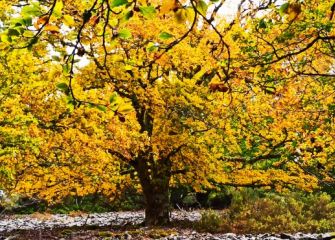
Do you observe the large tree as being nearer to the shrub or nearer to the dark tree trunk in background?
the dark tree trunk in background

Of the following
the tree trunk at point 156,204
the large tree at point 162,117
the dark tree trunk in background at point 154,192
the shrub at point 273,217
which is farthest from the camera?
the tree trunk at point 156,204

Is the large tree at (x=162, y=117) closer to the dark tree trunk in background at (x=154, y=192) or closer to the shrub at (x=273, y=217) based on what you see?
the dark tree trunk in background at (x=154, y=192)

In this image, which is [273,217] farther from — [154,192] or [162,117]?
[162,117]

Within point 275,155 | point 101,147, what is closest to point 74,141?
point 101,147

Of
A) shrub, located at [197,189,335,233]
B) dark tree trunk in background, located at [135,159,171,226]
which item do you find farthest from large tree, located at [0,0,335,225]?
shrub, located at [197,189,335,233]

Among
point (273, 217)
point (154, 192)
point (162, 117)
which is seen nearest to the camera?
point (162, 117)

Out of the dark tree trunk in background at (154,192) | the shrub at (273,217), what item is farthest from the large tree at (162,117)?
the shrub at (273,217)

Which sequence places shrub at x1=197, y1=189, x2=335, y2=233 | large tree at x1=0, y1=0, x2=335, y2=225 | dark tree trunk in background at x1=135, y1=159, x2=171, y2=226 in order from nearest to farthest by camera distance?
large tree at x1=0, y1=0, x2=335, y2=225
shrub at x1=197, y1=189, x2=335, y2=233
dark tree trunk in background at x1=135, y1=159, x2=171, y2=226

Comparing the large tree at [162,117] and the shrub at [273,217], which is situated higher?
the large tree at [162,117]

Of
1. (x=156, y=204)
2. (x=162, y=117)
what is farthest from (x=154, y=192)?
(x=162, y=117)

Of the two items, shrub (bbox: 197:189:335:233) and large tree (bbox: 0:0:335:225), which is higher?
large tree (bbox: 0:0:335:225)

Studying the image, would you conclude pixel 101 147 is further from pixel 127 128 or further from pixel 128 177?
pixel 128 177

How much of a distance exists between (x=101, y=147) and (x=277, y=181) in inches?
279

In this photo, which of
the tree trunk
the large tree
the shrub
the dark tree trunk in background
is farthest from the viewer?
the tree trunk
